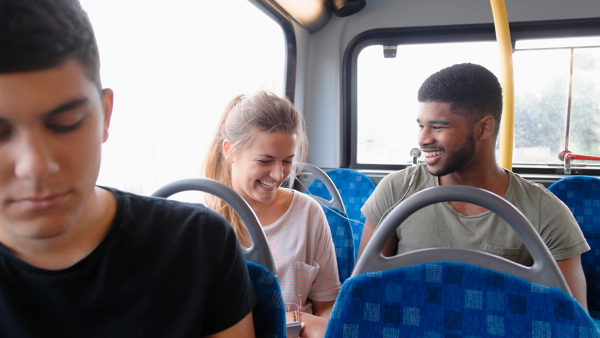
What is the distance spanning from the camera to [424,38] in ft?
10.2

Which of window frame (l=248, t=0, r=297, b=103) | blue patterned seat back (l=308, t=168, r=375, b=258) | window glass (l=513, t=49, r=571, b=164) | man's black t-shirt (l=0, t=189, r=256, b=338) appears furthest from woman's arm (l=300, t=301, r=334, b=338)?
window glass (l=513, t=49, r=571, b=164)

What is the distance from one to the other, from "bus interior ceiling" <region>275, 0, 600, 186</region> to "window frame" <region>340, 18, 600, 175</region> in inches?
0.9

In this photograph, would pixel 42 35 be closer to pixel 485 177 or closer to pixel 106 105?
pixel 106 105

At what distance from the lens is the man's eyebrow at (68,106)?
483 mm

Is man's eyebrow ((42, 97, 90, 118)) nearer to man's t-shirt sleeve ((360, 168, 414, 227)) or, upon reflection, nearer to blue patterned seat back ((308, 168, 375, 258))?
man's t-shirt sleeve ((360, 168, 414, 227))

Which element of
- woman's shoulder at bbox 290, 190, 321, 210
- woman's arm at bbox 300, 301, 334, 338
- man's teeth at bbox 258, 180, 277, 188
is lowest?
woman's arm at bbox 300, 301, 334, 338

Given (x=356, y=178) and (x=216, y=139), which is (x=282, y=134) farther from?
(x=356, y=178)

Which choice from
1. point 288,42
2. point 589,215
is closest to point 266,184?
point 589,215

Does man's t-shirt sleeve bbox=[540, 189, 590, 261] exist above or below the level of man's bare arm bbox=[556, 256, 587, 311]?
above

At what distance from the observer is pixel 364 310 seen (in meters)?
0.79

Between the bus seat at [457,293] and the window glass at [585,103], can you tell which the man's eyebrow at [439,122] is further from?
the window glass at [585,103]

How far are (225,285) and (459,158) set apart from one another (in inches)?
41.7

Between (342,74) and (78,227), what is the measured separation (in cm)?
292

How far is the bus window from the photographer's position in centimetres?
289
